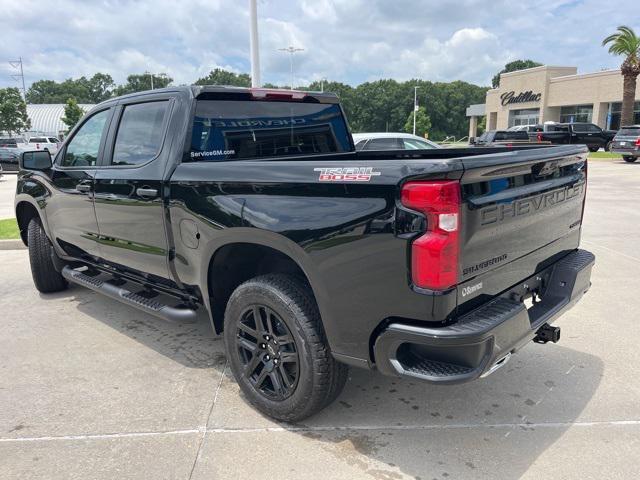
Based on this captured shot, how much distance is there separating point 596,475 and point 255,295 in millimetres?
2006

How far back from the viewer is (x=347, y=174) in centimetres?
249

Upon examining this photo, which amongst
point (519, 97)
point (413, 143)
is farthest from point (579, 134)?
point (519, 97)

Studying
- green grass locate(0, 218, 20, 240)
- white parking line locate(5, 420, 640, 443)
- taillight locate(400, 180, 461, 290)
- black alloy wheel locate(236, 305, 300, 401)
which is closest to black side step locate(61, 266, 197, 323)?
black alloy wheel locate(236, 305, 300, 401)

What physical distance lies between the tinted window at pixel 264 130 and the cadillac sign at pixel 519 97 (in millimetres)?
51915

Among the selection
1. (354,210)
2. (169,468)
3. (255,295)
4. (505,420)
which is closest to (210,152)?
(255,295)

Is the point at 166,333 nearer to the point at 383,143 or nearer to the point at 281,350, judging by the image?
the point at 281,350

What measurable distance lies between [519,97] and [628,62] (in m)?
19.9

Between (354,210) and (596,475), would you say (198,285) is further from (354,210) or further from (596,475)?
(596,475)

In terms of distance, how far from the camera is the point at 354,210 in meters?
2.46

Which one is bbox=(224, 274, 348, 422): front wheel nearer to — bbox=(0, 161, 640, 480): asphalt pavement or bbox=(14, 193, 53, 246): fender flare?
bbox=(0, 161, 640, 480): asphalt pavement

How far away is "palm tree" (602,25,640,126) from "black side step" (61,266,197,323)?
35.7 m

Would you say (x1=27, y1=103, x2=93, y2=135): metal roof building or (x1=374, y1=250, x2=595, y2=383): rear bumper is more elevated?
(x1=27, y1=103, x2=93, y2=135): metal roof building

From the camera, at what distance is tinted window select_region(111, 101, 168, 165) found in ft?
12.2

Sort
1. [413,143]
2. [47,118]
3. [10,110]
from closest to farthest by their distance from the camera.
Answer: [413,143], [10,110], [47,118]
